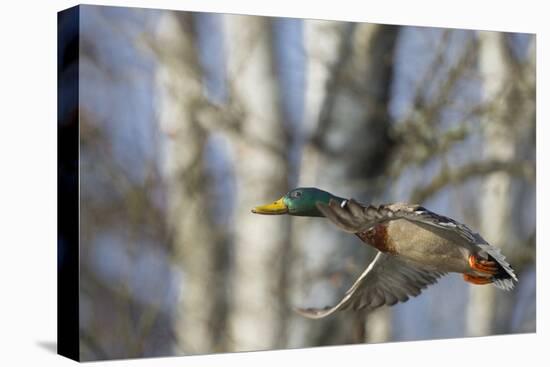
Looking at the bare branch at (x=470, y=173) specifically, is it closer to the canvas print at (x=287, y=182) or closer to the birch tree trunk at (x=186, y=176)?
the canvas print at (x=287, y=182)

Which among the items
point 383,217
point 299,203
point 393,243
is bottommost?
point 393,243

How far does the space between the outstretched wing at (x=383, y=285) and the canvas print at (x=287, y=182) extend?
0.04 feet

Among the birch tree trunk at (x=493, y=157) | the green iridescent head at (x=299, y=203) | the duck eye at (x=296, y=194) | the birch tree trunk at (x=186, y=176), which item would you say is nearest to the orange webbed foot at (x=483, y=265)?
the birch tree trunk at (x=493, y=157)

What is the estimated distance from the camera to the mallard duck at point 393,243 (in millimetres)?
8398

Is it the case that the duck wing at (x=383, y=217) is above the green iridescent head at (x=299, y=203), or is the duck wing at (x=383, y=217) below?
below

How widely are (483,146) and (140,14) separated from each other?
2.58 m

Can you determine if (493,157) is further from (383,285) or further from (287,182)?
(287,182)

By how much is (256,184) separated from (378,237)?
2.98 ft

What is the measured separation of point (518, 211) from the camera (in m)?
9.18

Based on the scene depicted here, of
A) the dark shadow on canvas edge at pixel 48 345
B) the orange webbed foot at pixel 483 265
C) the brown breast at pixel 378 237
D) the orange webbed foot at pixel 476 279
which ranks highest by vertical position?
the brown breast at pixel 378 237

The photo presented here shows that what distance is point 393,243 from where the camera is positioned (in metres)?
8.58

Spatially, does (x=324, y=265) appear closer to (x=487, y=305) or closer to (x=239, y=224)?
(x=239, y=224)

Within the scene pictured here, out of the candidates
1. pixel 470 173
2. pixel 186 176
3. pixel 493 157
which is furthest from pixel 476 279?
pixel 186 176

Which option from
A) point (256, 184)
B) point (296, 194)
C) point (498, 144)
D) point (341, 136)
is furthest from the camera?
point (498, 144)
